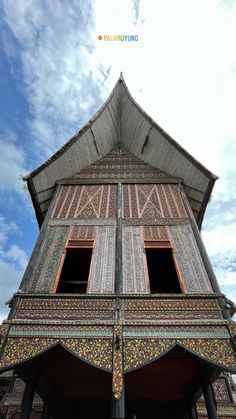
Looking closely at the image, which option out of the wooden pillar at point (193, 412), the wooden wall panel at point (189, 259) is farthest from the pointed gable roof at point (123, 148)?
the wooden pillar at point (193, 412)

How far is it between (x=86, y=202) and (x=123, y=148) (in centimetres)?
310

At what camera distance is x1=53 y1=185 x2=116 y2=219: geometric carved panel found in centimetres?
700

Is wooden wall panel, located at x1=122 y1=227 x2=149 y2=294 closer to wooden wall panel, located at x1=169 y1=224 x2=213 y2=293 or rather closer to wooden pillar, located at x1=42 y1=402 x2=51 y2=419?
wooden wall panel, located at x1=169 y1=224 x2=213 y2=293

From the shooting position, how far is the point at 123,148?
384 inches

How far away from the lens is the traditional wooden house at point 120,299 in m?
4.23

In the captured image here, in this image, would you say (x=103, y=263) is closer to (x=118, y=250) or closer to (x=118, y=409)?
(x=118, y=250)

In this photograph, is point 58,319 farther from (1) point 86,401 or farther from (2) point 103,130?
(2) point 103,130

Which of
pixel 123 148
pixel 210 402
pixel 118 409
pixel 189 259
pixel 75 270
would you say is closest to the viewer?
pixel 118 409

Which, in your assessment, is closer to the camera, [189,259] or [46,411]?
[46,411]

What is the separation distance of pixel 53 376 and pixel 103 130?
6634mm

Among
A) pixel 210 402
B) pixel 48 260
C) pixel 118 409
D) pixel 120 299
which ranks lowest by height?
pixel 118 409

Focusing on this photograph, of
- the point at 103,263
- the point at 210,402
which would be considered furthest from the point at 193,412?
the point at 103,263

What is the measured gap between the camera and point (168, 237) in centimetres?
631

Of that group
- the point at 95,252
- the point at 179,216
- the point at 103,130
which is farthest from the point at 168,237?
the point at 103,130
